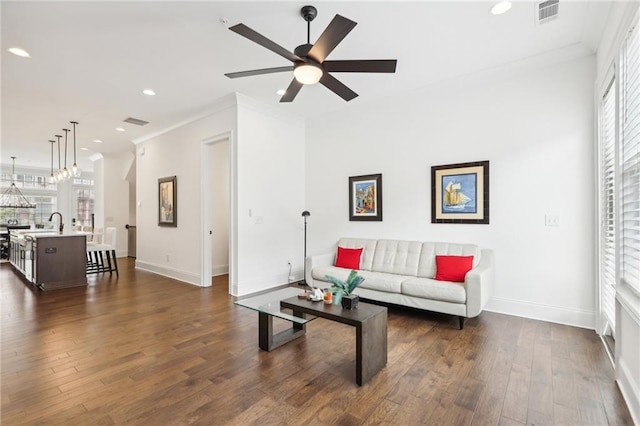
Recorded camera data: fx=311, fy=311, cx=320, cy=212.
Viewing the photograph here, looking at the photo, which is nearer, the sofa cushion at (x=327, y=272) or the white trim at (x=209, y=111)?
the sofa cushion at (x=327, y=272)

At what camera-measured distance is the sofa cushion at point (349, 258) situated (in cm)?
438

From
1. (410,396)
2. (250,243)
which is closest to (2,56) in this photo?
(250,243)

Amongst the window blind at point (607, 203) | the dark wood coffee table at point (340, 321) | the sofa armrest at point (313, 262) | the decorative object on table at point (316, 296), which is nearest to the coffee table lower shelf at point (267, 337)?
the dark wood coffee table at point (340, 321)

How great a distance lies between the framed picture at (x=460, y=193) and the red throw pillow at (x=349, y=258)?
1129 mm

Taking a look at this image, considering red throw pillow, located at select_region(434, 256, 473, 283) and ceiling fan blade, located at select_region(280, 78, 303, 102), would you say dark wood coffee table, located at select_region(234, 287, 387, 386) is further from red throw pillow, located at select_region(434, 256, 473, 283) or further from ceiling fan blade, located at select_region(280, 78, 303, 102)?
ceiling fan blade, located at select_region(280, 78, 303, 102)

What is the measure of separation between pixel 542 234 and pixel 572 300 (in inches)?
28.4

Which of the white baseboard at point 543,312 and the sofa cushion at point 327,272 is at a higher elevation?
the sofa cushion at point 327,272

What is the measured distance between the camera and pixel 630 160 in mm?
2080

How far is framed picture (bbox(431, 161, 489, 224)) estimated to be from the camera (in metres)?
3.74

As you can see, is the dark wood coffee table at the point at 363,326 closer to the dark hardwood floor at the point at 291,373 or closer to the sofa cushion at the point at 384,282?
the dark hardwood floor at the point at 291,373

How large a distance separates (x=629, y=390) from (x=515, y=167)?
232cm

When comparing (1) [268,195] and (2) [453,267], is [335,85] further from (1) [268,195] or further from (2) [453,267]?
(1) [268,195]

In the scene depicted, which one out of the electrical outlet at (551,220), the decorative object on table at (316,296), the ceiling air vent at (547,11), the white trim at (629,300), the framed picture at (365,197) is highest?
the ceiling air vent at (547,11)

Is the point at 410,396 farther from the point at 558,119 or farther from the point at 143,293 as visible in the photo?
the point at 143,293
